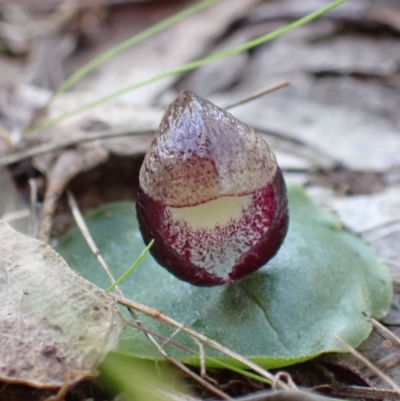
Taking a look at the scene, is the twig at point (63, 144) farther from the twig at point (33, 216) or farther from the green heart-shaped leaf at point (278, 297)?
the green heart-shaped leaf at point (278, 297)

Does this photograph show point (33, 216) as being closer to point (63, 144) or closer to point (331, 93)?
point (63, 144)

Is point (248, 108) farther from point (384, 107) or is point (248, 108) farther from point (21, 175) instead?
point (21, 175)

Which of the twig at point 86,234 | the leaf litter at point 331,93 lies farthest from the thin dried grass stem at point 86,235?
the leaf litter at point 331,93

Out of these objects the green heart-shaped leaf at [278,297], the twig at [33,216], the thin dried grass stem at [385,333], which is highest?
the twig at [33,216]

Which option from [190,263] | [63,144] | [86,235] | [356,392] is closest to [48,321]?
[190,263]

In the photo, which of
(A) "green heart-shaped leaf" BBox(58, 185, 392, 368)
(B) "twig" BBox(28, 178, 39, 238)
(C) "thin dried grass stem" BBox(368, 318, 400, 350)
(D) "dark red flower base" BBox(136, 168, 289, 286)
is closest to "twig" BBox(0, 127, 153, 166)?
(B) "twig" BBox(28, 178, 39, 238)

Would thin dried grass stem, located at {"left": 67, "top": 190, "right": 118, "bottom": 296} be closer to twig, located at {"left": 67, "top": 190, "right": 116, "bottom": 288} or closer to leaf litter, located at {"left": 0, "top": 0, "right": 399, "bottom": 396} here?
twig, located at {"left": 67, "top": 190, "right": 116, "bottom": 288}

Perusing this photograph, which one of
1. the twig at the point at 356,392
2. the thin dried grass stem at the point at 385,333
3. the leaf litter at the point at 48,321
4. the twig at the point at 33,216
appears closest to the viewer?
the leaf litter at the point at 48,321
